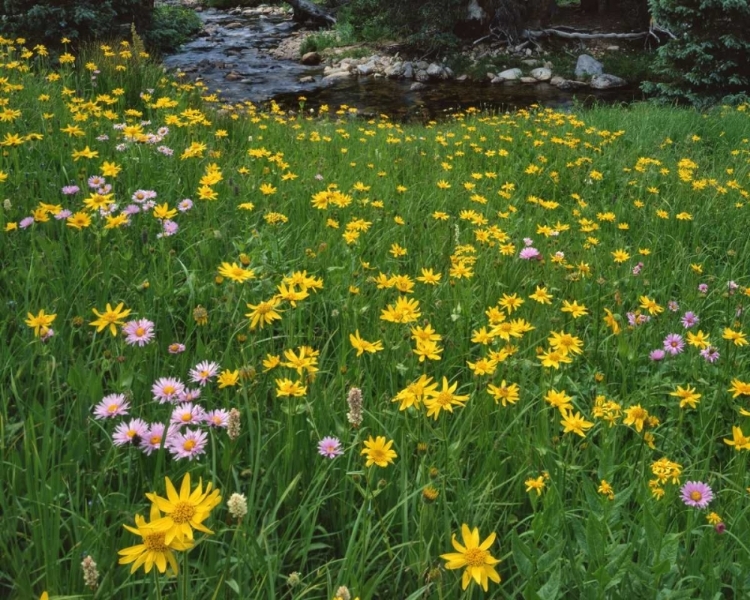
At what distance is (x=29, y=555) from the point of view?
3.54ft

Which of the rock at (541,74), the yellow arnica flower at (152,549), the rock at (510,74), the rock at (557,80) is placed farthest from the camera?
the rock at (510,74)

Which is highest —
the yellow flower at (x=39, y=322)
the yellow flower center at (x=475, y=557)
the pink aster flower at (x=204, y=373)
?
the yellow flower at (x=39, y=322)

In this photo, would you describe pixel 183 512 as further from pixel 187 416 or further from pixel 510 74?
pixel 510 74

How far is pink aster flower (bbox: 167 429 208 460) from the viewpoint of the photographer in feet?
3.93

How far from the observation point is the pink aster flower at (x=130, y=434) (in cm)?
122

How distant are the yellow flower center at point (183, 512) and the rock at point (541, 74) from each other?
15930 mm

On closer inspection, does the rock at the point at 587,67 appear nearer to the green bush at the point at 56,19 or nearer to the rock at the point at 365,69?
the rock at the point at 365,69

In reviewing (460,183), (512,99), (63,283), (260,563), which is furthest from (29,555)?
(512,99)

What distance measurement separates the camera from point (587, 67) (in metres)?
15.1

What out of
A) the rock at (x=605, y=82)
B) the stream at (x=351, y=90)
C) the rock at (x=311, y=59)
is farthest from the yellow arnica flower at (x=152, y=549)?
the rock at (x=311, y=59)

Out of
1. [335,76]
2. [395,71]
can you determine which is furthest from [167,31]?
[395,71]

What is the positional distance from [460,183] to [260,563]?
11.3ft

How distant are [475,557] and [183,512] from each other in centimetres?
43

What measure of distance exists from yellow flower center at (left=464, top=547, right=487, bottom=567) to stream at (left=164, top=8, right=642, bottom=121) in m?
10.8
